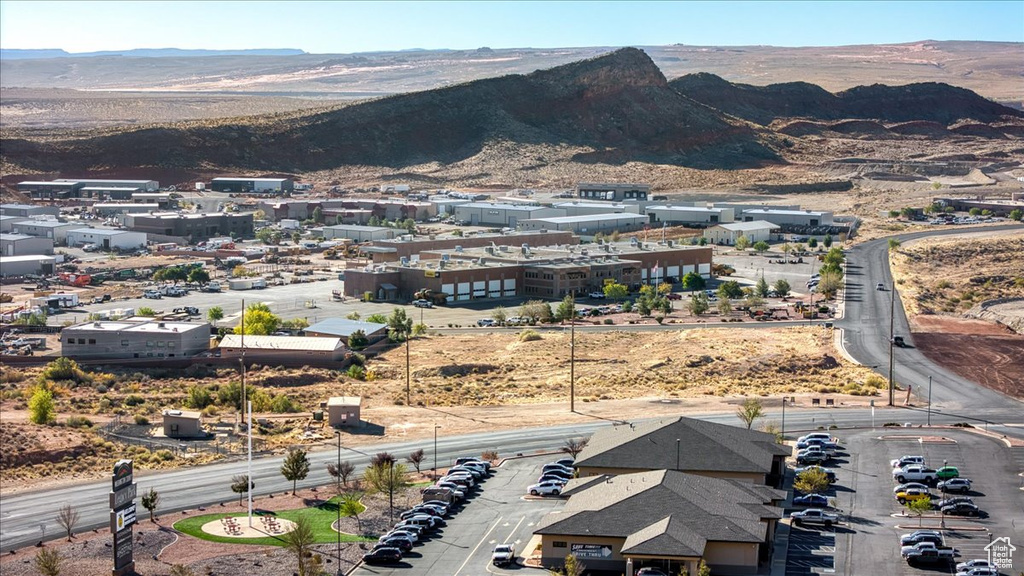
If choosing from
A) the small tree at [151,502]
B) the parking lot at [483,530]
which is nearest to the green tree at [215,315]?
the parking lot at [483,530]

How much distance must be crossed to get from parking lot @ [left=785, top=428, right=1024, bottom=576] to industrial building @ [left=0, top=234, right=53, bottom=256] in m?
89.3

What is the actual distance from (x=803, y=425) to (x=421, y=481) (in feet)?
57.1

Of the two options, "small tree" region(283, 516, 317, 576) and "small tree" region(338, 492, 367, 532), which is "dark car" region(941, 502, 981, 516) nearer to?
"small tree" region(338, 492, 367, 532)

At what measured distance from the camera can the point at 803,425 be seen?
56.9 m

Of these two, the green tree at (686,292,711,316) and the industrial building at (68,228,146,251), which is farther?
the industrial building at (68,228,146,251)

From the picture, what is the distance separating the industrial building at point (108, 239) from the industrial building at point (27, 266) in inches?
699

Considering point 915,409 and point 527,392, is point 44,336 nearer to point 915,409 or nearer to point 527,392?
point 527,392

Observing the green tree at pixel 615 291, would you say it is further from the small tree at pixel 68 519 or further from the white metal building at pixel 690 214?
the small tree at pixel 68 519

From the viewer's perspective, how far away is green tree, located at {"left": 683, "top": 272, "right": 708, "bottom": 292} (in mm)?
104812

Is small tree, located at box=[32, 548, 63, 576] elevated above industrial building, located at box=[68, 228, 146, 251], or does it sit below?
above

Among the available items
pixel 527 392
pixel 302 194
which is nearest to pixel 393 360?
pixel 527 392

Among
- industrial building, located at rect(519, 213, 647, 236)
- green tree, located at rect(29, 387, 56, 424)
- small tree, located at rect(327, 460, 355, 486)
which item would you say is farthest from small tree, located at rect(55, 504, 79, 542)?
industrial building, located at rect(519, 213, 647, 236)

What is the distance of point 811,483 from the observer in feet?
150
